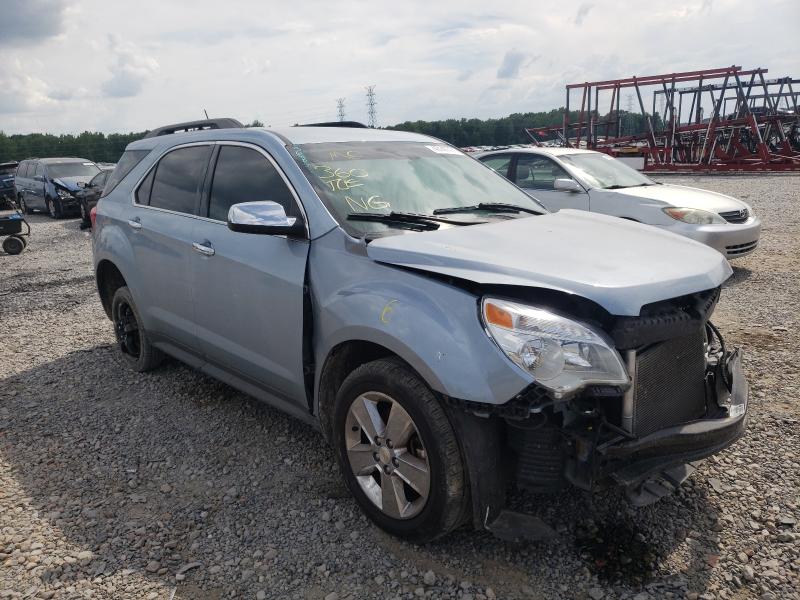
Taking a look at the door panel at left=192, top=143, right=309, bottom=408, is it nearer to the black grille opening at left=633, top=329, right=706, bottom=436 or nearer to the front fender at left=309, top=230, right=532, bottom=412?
the front fender at left=309, top=230, right=532, bottom=412

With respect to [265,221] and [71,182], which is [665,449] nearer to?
[265,221]

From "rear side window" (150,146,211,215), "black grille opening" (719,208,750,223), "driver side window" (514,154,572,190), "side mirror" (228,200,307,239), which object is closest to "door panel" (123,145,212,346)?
"rear side window" (150,146,211,215)

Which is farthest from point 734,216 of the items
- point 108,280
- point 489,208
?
point 108,280

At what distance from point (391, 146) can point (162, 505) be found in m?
2.44

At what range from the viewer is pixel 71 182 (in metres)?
17.8

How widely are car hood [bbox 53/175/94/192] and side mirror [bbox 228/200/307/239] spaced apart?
54.8ft

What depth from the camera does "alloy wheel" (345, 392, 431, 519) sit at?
264cm

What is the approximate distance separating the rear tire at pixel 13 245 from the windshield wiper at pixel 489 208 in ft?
37.0

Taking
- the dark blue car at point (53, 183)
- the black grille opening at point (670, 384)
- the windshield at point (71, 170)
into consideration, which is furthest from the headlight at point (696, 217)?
the windshield at point (71, 170)

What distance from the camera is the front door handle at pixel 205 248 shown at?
3.69 m

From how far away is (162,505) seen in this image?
3.23m

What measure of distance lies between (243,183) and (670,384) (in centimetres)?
255

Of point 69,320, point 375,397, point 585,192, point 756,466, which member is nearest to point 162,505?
point 375,397

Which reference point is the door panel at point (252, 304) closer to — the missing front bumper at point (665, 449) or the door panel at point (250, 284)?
the door panel at point (250, 284)
